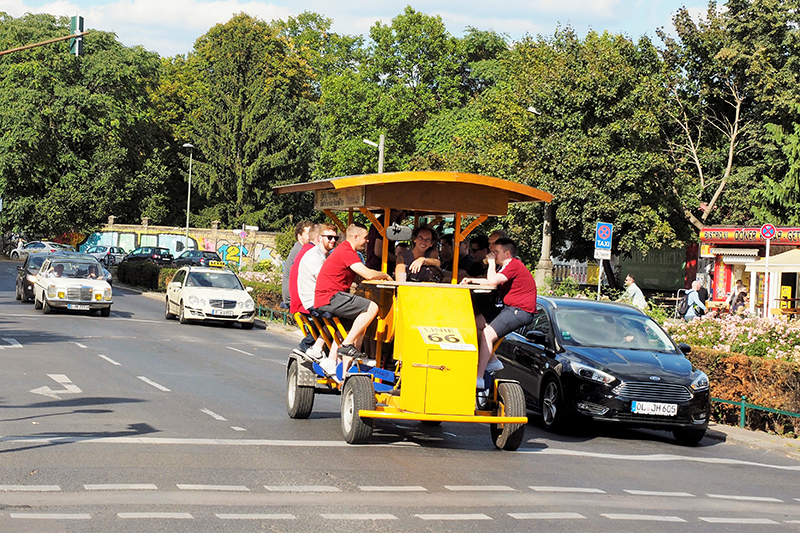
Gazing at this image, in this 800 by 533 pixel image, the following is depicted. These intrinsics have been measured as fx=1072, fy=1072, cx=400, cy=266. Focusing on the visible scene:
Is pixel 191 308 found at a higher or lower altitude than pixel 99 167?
lower

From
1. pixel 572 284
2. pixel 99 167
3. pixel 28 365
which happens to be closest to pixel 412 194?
pixel 28 365

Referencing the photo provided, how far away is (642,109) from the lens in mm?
43219

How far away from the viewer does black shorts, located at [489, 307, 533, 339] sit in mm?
11359

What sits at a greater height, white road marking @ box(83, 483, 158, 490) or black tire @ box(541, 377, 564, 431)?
black tire @ box(541, 377, 564, 431)

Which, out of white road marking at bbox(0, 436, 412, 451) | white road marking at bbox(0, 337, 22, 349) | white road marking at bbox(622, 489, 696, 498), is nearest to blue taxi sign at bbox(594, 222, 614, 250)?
white road marking at bbox(0, 337, 22, 349)

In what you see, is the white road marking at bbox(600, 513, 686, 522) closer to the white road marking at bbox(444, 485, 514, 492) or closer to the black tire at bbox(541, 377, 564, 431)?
the white road marking at bbox(444, 485, 514, 492)

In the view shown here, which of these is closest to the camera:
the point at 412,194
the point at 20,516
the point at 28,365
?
the point at 20,516

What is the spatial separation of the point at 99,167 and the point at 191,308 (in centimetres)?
4773

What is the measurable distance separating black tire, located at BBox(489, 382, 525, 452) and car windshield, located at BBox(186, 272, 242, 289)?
20.8 metres

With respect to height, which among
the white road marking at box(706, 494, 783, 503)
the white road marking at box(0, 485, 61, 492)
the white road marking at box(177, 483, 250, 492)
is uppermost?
the white road marking at box(177, 483, 250, 492)

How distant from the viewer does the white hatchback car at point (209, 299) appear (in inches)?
1173

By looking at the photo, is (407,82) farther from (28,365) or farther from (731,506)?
(731,506)

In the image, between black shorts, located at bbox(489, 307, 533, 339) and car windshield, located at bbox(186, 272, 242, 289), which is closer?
black shorts, located at bbox(489, 307, 533, 339)

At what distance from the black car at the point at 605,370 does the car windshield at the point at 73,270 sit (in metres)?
19.8
